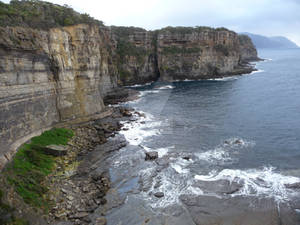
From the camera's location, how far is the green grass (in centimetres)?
1766

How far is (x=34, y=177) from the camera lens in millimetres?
20078

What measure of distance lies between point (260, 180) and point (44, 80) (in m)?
30.0

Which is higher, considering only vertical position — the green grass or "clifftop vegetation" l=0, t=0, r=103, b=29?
"clifftop vegetation" l=0, t=0, r=103, b=29

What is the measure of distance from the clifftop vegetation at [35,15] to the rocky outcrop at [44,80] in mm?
1061

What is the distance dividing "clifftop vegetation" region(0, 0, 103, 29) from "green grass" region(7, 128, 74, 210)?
577 inches

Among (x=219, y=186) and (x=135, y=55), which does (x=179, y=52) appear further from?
(x=219, y=186)

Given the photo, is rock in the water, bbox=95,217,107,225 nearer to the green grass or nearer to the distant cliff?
the green grass

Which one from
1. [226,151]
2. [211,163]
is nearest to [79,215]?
[211,163]

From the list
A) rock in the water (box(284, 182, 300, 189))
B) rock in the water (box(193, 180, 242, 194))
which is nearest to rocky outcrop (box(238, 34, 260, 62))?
rock in the water (box(284, 182, 300, 189))

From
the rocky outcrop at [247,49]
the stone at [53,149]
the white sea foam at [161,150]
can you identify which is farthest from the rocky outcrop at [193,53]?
the rocky outcrop at [247,49]

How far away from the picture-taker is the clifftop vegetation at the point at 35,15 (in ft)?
88.2

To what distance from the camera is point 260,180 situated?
22125 mm

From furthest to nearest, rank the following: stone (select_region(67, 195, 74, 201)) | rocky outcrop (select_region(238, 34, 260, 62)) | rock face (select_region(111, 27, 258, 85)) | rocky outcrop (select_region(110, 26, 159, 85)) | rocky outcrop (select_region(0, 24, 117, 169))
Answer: rocky outcrop (select_region(238, 34, 260, 62)), rock face (select_region(111, 27, 258, 85)), rocky outcrop (select_region(110, 26, 159, 85)), rocky outcrop (select_region(0, 24, 117, 169)), stone (select_region(67, 195, 74, 201))

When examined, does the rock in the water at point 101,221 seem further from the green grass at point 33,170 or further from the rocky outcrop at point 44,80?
the rocky outcrop at point 44,80
